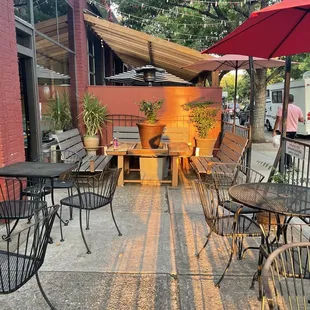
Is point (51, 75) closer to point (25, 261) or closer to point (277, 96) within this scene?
point (25, 261)

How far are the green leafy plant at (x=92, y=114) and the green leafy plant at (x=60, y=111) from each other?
15.8 inches

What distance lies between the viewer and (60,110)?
23.3 ft

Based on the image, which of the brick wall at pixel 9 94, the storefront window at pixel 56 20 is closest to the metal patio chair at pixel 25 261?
the brick wall at pixel 9 94

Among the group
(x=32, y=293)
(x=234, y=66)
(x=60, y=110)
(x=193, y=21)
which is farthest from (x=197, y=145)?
(x=193, y=21)

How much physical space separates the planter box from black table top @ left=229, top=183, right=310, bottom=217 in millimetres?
2961

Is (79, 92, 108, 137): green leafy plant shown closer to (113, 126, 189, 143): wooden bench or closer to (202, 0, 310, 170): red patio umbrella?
(113, 126, 189, 143): wooden bench

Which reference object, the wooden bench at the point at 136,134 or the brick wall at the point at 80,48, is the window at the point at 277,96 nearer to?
the wooden bench at the point at 136,134

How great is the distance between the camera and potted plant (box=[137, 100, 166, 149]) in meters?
5.64

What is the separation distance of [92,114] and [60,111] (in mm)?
752

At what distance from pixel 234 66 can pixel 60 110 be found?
4658mm

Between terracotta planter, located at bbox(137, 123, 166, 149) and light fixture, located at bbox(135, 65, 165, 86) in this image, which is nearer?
terracotta planter, located at bbox(137, 123, 166, 149)

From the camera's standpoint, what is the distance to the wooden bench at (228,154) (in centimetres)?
541

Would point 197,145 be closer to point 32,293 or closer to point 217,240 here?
point 217,240

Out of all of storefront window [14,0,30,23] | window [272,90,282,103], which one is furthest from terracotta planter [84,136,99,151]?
window [272,90,282,103]
